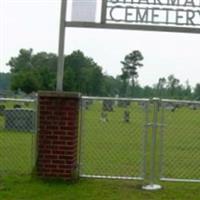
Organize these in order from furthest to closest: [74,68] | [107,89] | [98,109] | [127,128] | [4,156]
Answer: [107,89], [74,68], [127,128], [4,156], [98,109]

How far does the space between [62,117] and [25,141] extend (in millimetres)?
7066

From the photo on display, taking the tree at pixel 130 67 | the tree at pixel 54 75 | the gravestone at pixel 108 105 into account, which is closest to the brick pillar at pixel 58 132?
the gravestone at pixel 108 105

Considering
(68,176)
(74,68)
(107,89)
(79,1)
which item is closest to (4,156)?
(68,176)

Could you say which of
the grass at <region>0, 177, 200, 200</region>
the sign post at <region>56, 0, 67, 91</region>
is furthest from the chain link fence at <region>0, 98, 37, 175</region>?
the grass at <region>0, 177, 200, 200</region>

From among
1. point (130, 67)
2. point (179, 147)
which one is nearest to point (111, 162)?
point (179, 147)

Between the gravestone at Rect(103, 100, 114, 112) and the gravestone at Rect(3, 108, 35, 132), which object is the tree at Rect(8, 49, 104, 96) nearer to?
the gravestone at Rect(3, 108, 35, 132)

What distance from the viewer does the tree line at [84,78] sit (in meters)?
60.8

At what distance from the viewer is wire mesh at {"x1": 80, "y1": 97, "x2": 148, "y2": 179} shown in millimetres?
10797

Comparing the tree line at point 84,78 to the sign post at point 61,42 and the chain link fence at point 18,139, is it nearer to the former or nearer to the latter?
the chain link fence at point 18,139

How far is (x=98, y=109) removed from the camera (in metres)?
12.1

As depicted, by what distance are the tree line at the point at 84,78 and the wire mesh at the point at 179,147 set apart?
37525mm

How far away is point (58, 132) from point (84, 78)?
56803mm

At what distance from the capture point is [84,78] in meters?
67.1

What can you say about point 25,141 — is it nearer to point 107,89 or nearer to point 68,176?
point 68,176
